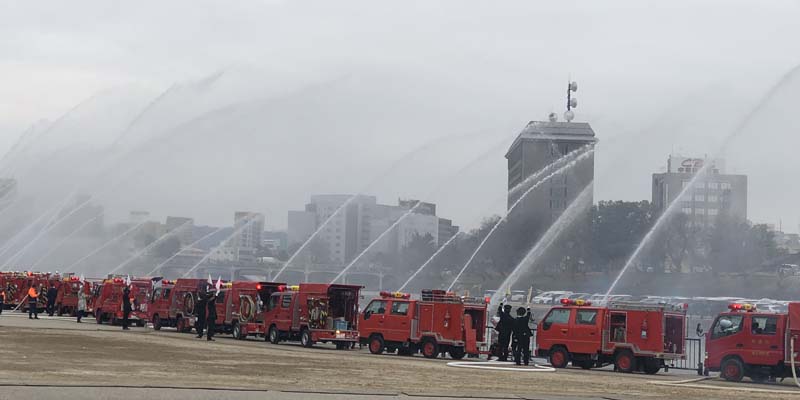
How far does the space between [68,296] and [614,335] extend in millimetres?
38403

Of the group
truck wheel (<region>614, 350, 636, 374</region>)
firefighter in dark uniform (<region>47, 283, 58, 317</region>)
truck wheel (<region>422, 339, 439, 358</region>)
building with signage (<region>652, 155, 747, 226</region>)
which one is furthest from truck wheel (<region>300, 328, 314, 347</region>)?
building with signage (<region>652, 155, 747, 226</region>)

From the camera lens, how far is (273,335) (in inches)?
1793

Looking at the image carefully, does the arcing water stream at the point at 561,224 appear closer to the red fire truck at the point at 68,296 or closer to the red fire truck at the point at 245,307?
the red fire truck at the point at 68,296

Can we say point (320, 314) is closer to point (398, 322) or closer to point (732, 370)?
point (398, 322)

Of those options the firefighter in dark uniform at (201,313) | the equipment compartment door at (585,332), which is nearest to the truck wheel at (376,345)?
the equipment compartment door at (585,332)

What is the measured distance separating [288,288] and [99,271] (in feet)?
249

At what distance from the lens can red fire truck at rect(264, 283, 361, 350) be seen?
142ft

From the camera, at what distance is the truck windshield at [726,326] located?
35.0 m

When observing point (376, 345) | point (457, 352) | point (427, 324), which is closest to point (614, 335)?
point (457, 352)

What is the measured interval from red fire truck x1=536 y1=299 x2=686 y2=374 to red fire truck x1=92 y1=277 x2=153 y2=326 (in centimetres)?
2440

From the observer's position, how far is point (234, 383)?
76.3 ft

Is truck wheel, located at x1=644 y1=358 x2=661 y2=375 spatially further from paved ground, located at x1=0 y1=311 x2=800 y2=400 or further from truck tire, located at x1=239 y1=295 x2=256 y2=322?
truck tire, located at x1=239 y1=295 x2=256 y2=322

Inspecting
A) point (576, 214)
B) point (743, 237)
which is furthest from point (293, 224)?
point (743, 237)

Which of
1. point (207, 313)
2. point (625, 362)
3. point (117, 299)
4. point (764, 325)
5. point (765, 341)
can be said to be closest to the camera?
point (765, 341)
